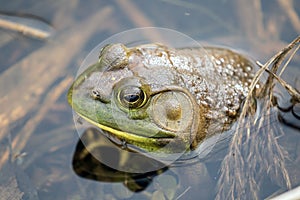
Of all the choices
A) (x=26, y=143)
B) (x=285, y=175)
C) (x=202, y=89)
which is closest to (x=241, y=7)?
(x=202, y=89)

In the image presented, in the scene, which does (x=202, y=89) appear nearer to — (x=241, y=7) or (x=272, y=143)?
(x=272, y=143)

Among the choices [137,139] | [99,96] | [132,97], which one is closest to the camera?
[132,97]

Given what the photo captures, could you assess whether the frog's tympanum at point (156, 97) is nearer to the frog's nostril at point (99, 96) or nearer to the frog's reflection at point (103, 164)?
the frog's nostril at point (99, 96)

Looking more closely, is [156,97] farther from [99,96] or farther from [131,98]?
[99,96]

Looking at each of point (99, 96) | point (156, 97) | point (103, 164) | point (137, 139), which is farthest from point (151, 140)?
point (103, 164)

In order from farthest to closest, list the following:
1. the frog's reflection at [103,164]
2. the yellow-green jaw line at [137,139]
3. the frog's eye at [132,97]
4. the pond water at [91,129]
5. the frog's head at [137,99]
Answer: the frog's reflection at [103,164]
the pond water at [91,129]
the yellow-green jaw line at [137,139]
the frog's head at [137,99]
the frog's eye at [132,97]

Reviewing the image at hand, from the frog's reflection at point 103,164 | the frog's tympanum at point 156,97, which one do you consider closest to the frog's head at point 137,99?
the frog's tympanum at point 156,97

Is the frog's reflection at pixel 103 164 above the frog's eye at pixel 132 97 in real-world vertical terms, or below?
below
